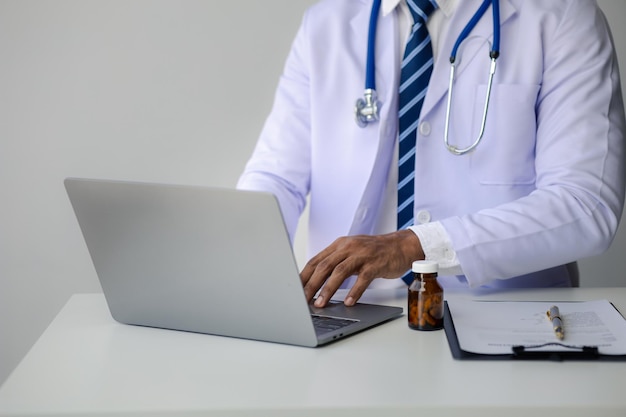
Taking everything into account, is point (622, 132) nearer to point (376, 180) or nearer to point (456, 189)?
point (456, 189)

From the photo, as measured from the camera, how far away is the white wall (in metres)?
2.44

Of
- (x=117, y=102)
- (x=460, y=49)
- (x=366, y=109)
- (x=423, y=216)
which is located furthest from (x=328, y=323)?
(x=117, y=102)

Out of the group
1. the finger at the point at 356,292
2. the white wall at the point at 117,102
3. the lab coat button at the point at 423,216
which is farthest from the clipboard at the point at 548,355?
the white wall at the point at 117,102

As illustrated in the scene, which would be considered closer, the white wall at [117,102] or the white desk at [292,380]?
the white desk at [292,380]

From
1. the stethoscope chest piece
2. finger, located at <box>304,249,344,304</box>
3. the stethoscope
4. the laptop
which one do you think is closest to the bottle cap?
the laptop

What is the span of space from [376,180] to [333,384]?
92cm

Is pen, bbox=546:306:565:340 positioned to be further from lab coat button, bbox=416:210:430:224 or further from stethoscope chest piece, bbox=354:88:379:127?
stethoscope chest piece, bbox=354:88:379:127

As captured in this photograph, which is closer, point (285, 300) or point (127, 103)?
point (285, 300)

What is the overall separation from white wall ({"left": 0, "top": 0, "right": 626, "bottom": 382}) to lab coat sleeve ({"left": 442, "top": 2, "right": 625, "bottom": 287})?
35.1 inches

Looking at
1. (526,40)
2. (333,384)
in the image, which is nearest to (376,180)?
(526,40)

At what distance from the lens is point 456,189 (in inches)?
67.3

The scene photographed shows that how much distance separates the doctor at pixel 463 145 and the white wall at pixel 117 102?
528mm

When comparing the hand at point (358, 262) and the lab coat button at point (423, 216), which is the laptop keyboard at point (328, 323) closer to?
the hand at point (358, 262)

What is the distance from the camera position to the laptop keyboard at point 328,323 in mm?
1079
